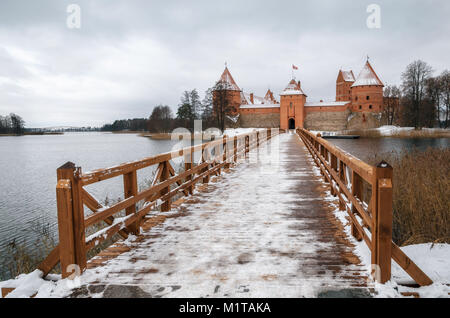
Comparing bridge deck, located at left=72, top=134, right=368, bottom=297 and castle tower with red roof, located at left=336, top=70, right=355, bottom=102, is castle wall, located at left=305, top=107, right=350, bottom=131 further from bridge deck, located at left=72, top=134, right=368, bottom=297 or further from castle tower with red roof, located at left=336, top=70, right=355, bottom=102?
bridge deck, located at left=72, top=134, right=368, bottom=297

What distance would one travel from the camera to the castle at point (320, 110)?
58062mm

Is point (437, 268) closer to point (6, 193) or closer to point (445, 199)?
point (445, 199)

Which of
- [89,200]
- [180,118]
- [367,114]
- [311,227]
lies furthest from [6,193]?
[367,114]

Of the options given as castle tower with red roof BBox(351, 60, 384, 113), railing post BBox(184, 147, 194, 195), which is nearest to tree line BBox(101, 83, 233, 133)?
castle tower with red roof BBox(351, 60, 384, 113)

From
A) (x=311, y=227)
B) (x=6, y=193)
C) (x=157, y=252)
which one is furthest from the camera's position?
(x=6, y=193)

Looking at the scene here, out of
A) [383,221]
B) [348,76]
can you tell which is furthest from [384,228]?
[348,76]

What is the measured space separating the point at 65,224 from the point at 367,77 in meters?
64.6

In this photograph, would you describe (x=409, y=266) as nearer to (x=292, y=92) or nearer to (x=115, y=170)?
(x=115, y=170)

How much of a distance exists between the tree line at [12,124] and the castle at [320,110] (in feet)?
213

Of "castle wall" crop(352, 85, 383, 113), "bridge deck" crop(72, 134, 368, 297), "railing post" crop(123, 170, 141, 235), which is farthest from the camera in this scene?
"castle wall" crop(352, 85, 383, 113)

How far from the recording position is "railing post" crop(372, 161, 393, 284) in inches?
101

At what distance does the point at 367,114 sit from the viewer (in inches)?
2283
